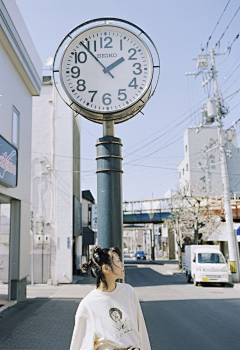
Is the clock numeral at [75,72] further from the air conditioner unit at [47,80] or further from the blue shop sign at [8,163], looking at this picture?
the air conditioner unit at [47,80]

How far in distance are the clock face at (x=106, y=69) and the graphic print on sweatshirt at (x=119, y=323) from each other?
1872mm

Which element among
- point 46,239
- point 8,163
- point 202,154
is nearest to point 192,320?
point 8,163

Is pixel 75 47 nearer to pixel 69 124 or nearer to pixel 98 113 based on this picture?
pixel 98 113

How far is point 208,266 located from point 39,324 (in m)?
11.9

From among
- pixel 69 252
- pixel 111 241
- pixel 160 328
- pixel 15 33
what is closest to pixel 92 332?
pixel 111 241

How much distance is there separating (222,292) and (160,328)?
8697 millimetres

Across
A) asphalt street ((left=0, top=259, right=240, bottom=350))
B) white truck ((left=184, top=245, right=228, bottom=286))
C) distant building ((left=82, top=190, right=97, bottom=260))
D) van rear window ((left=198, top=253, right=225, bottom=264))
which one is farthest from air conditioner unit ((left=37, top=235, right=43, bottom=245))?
van rear window ((left=198, top=253, right=225, bottom=264))

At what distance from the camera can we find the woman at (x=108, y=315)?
98.5 inches

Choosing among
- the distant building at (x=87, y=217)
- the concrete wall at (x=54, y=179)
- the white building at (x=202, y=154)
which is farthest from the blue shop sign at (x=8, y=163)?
the white building at (x=202, y=154)

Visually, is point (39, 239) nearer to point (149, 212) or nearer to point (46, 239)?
point (46, 239)

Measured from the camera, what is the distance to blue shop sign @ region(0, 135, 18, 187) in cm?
1096

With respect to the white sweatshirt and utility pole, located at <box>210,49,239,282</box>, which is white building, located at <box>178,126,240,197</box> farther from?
the white sweatshirt

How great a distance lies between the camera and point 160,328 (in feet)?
30.8

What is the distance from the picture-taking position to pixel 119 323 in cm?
255
